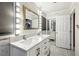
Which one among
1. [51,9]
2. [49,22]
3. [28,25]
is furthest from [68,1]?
[28,25]

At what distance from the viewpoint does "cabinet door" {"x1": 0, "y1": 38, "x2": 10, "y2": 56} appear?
1.22 meters

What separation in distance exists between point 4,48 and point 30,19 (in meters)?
0.88

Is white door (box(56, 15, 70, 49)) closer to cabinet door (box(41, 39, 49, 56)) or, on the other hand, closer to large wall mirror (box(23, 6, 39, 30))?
cabinet door (box(41, 39, 49, 56))

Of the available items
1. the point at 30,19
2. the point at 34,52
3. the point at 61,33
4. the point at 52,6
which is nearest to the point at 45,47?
the point at 34,52

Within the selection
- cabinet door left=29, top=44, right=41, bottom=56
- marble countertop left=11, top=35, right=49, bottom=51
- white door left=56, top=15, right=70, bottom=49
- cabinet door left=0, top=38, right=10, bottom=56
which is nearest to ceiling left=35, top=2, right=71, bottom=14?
white door left=56, top=15, right=70, bottom=49

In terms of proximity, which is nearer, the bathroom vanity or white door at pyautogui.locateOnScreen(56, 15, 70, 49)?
the bathroom vanity

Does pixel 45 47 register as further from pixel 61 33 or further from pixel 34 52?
pixel 61 33

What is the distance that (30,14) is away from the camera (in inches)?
76.2

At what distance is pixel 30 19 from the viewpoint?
1.85 metres

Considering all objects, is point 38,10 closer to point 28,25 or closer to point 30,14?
point 30,14

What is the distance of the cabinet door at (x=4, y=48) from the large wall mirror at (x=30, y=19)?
596 mm

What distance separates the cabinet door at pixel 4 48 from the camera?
1.22m

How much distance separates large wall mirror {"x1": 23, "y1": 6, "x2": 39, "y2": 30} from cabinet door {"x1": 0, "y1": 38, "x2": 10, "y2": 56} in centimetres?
60

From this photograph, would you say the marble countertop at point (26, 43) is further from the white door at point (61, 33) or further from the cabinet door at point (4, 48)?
the white door at point (61, 33)
